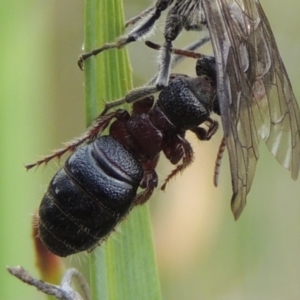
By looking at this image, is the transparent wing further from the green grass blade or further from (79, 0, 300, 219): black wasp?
the green grass blade

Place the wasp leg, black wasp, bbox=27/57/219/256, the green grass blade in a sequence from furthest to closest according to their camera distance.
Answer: the wasp leg → black wasp, bbox=27/57/219/256 → the green grass blade

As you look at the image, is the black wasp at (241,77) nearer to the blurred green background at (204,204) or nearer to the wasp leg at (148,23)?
the wasp leg at (148,23)

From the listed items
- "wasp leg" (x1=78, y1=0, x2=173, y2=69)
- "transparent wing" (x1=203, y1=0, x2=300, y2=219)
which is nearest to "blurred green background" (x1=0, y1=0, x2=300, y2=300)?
"wasp leg" (x1=78, y1=0, x2=173, y2=69)

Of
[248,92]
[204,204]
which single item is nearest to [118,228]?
[248,92]

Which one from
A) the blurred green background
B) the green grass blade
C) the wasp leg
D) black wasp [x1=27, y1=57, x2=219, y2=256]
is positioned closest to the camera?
the green grass blade

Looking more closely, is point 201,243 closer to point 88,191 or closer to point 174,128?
point 174,128

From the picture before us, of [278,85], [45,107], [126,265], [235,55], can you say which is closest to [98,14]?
[235,55]

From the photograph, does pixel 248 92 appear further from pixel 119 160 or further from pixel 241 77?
pixel 119 160
